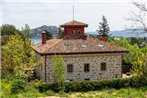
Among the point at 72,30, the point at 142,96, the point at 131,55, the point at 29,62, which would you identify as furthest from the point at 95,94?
the point at 131,55

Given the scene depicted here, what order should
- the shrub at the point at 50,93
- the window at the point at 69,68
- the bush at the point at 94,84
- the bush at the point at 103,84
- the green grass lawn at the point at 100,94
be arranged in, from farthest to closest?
the window at the point at 69,68 < the bush at the point at 103,84 < the bush at the point at 94,84 < the shrub at the point at 50,93 < the green grass lawn at the point at 100,94

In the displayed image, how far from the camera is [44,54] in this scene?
2791cm

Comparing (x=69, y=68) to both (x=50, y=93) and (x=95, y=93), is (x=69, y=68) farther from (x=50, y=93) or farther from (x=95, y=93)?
(x=50, y=93)

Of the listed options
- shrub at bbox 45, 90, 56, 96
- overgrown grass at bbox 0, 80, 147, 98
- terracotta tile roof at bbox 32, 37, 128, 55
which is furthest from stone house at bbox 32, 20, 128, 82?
shrub at bbox 45, 90, 56, 96

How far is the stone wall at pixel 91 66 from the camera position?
28.6m

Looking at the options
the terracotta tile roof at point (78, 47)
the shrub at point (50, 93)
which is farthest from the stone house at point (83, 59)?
the shrub at point (50, 93)

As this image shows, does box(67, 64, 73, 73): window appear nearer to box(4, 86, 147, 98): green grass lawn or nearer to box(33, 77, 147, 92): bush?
box(33, 77, 147, 92): bush

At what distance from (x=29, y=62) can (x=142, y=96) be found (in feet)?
29.9

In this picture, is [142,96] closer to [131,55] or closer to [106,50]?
[106,50]

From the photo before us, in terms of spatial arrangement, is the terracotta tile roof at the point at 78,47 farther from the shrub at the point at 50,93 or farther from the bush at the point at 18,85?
the bush at the point at 18,85

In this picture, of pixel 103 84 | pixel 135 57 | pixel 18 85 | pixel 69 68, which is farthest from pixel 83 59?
pixel 135 57

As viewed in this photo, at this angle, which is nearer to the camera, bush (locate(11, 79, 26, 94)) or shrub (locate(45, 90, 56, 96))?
bush (locate(11, 79, 26, 94))

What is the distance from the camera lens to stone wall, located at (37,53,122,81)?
28562mm

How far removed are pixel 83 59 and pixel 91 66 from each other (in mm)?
921
